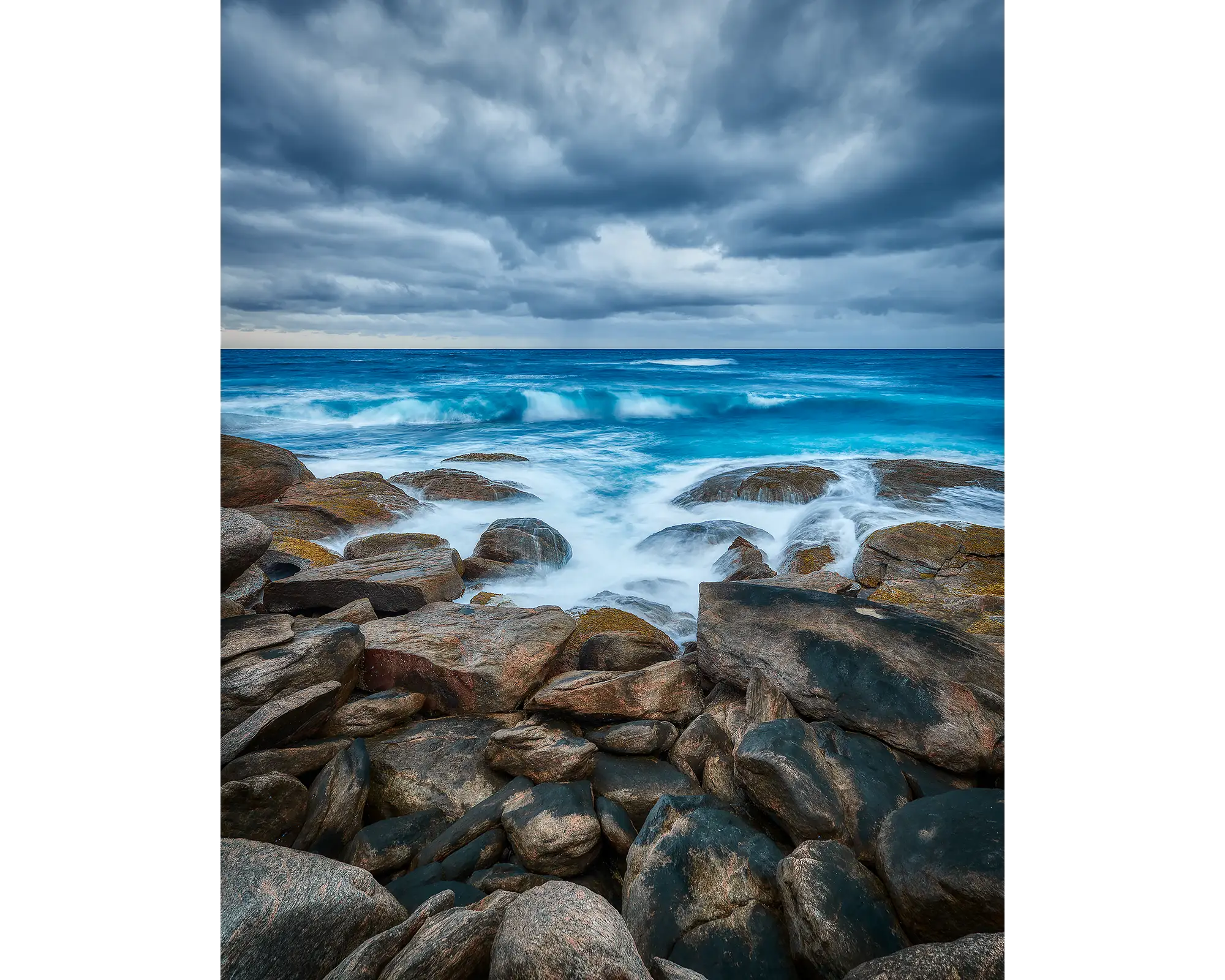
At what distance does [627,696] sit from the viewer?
2.32m

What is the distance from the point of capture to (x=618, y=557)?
6.07 m

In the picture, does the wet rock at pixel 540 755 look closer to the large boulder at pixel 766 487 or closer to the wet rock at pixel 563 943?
the wet rock at pixel 563 943

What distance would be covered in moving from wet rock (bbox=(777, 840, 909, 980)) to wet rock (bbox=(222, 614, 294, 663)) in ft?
7.02

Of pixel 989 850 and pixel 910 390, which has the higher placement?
pixel 910 390

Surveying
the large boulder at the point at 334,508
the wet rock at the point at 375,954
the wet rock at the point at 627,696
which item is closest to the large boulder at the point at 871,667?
the wet rock at the point at 627,696

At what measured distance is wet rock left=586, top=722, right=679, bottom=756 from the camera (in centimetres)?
212

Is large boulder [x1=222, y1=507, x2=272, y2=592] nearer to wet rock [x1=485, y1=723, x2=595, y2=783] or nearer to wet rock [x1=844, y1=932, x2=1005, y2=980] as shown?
wet rock [x1=485, y1=723, x2=595, y2=783]

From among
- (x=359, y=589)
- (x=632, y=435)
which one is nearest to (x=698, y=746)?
(x=359, y=589)

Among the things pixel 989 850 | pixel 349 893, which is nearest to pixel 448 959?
pixel 349 893

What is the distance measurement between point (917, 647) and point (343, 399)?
806 inches

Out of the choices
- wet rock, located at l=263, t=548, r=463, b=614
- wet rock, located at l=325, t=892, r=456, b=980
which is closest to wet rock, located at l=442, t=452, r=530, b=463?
wet rock, located at l=263, t=548, r=463, b=614

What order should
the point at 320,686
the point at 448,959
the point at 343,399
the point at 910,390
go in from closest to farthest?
the point at 448,959
the point at 320,686
the point at 910,390
the point at 343,399
